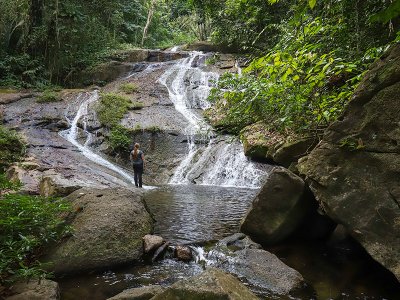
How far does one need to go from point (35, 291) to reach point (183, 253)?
2229 mm

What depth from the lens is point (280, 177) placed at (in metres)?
5.64

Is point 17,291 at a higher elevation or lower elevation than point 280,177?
lower

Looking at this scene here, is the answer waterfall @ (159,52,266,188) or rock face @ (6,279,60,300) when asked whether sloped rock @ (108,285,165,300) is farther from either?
waterfall @ (159,52,266,188)

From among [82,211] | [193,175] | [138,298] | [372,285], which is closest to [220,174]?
[193,175]

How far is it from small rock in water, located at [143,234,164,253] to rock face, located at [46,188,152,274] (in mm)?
83

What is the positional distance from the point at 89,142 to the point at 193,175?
5084 mm

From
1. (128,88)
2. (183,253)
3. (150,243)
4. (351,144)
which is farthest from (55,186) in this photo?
(128,88)

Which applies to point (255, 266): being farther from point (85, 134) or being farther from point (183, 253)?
point (85, 134)

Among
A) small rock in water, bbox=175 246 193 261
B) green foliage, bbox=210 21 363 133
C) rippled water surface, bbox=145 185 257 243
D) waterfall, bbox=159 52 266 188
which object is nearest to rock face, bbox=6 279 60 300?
small rock in water, bbox=175 246 193 261

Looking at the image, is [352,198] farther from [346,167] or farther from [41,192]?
[41,192]

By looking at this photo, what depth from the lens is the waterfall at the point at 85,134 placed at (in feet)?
43.0

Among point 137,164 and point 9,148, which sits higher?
point 9,148

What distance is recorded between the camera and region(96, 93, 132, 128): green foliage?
15547mm

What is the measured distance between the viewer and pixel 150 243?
544cm
